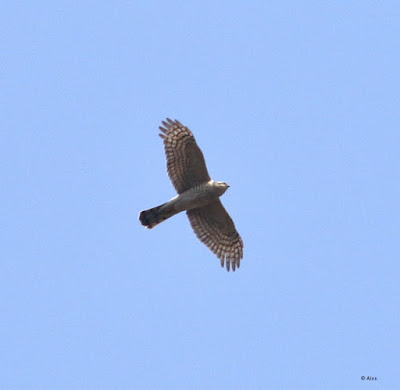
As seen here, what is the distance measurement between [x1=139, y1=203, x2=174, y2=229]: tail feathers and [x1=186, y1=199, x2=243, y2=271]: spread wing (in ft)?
2.96

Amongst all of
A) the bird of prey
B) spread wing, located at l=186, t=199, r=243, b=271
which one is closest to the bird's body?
the bird of prey

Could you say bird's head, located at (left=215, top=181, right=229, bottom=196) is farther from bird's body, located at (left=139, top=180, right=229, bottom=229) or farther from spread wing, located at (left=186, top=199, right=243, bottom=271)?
spread wing, located at (left=186, top=199, right=243, bottom=271)

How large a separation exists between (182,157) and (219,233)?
8.62 feet

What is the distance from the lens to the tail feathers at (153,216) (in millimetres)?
19859

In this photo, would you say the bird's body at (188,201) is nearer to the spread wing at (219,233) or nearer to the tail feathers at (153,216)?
the tail feathers at (153,216)

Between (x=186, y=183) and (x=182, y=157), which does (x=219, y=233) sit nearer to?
(x=186, y=183)

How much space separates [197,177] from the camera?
19.8 meters

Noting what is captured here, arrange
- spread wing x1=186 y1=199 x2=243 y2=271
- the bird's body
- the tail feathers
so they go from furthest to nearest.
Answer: spread wing x1=186 y1=199 x2=243 y2=271
the tail feathers
the bird's body

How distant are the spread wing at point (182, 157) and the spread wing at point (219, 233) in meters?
1.04

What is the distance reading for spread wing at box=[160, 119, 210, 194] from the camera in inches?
771

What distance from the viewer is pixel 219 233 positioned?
67.9ft

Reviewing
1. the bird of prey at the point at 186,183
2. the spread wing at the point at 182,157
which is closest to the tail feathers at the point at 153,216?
the bird of prey at the point at 186,183

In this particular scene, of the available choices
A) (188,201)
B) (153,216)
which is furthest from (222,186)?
(153,216)

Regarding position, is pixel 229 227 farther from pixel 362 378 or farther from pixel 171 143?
pixel 362 378
